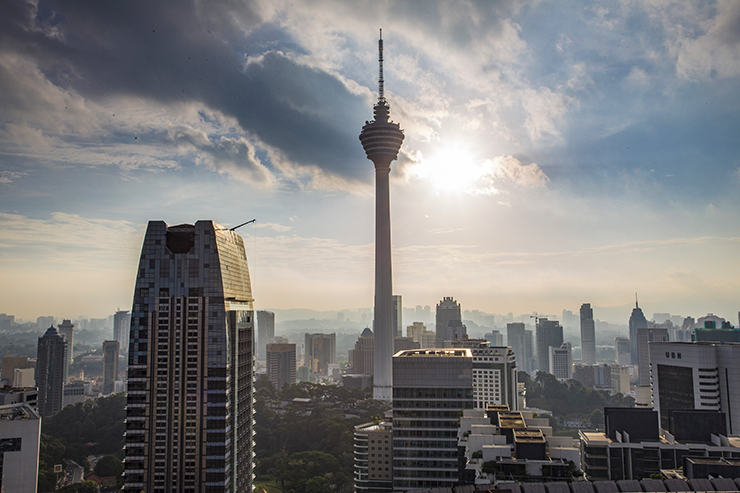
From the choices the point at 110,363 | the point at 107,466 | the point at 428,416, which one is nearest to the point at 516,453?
the point at 428,416

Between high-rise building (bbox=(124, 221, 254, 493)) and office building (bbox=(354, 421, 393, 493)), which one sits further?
office building (bbox=(354, 421, 393, 493))

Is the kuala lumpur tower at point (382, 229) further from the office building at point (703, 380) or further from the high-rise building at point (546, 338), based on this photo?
the high-rise building at point (546, 338)

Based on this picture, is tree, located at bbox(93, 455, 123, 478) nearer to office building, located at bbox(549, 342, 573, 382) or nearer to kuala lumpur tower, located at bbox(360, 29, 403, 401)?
kuala lumpur tower, located at bbox(360, 29, 403, 401)

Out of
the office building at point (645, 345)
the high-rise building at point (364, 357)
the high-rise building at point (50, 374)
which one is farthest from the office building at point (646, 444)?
the high-rise building at point (364, 357)

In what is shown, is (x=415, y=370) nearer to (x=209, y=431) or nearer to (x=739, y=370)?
(x=209, y=431)

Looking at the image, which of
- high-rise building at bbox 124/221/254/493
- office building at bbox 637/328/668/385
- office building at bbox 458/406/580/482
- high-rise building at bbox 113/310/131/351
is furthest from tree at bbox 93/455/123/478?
high-rise building at bbox 113/310/131/351

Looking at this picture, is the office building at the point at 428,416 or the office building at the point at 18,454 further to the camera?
the office building at the point at 428,416

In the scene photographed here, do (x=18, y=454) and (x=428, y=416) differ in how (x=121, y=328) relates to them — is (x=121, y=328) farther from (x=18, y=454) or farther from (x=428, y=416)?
(x=428, y=416)
